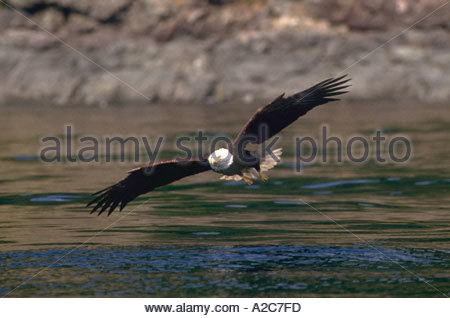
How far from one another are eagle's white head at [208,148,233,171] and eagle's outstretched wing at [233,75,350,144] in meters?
0.18

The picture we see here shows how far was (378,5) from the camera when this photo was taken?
95.9ft

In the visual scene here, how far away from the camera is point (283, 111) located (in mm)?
9992

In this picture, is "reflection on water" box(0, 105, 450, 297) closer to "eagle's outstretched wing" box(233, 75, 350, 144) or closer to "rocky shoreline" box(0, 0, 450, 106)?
"eagle's outstretched wing" box(233, 75, 350, 144)

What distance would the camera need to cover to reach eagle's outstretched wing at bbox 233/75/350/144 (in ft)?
A: 31.8

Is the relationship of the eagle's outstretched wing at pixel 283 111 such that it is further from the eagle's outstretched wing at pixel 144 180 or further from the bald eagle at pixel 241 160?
the eagle's outstretched wing at pixel 144 180

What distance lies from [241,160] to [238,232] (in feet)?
2.96

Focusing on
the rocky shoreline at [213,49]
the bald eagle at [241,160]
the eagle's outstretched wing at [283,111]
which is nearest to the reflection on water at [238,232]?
the bald eagle at [241,160]

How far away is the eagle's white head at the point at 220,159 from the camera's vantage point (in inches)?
385

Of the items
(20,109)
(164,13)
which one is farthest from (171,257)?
(164,13)

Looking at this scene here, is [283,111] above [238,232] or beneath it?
above

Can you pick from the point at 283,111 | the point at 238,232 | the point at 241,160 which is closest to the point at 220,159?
the point at 241,160

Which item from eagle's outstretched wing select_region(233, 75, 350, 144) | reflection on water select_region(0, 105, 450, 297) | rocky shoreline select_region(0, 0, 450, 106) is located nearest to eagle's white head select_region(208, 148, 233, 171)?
eagle's outstretched wing select_region(233, 75, 350, 144)

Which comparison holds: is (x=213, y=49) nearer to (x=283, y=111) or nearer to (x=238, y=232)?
(x=238, y=232)

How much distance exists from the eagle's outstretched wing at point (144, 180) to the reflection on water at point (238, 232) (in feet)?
1.39
